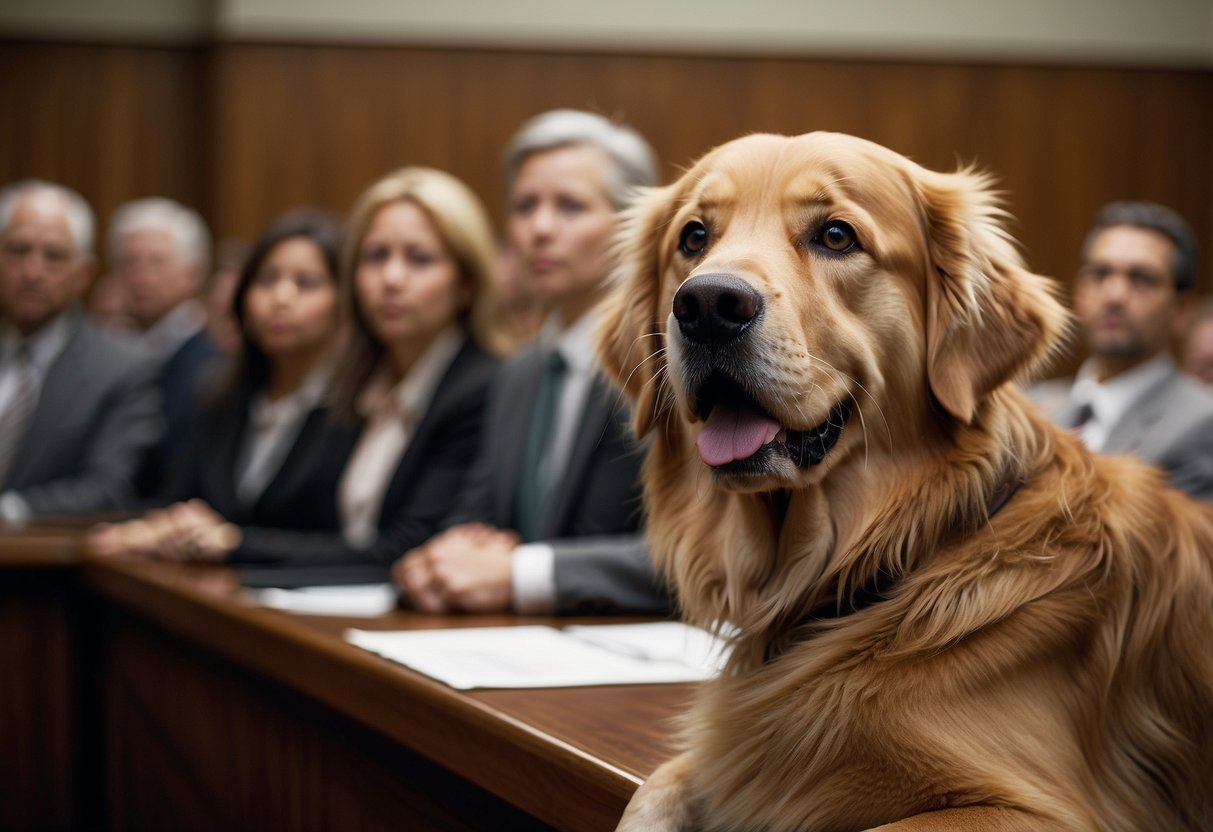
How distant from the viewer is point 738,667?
135 centimetres

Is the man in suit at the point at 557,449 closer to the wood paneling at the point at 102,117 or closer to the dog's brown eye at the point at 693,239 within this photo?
the dog's brown eye at the point at 693,239

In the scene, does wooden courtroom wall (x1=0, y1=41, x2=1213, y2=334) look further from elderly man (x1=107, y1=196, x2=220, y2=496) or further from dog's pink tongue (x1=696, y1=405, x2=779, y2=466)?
dog's pink tongue (x1=696, y1=405, x2=779, y2=466)

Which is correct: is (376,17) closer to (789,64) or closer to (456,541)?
(789,64)

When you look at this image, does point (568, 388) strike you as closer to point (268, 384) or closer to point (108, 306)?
Answer: point (268, 384)

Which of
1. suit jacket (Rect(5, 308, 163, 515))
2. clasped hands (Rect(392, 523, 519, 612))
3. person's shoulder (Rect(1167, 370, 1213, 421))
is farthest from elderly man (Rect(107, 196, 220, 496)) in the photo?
person's shoulder (Rect(1167, 370, 1213, 421))

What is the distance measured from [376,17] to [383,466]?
5241mm

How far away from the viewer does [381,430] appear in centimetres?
319

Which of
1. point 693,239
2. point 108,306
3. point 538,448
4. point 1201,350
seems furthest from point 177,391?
point 1201,350

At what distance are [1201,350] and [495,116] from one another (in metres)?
4.32

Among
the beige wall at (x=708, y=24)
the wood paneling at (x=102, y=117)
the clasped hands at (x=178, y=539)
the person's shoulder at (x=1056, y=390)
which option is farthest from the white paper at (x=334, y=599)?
the wood paneling at (x=102, y=117)

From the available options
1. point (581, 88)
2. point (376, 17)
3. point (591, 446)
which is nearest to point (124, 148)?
point (376, 17)

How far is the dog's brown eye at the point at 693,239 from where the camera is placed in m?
1.40

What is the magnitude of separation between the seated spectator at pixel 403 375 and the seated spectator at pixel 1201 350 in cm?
349

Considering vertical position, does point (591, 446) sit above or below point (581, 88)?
below
